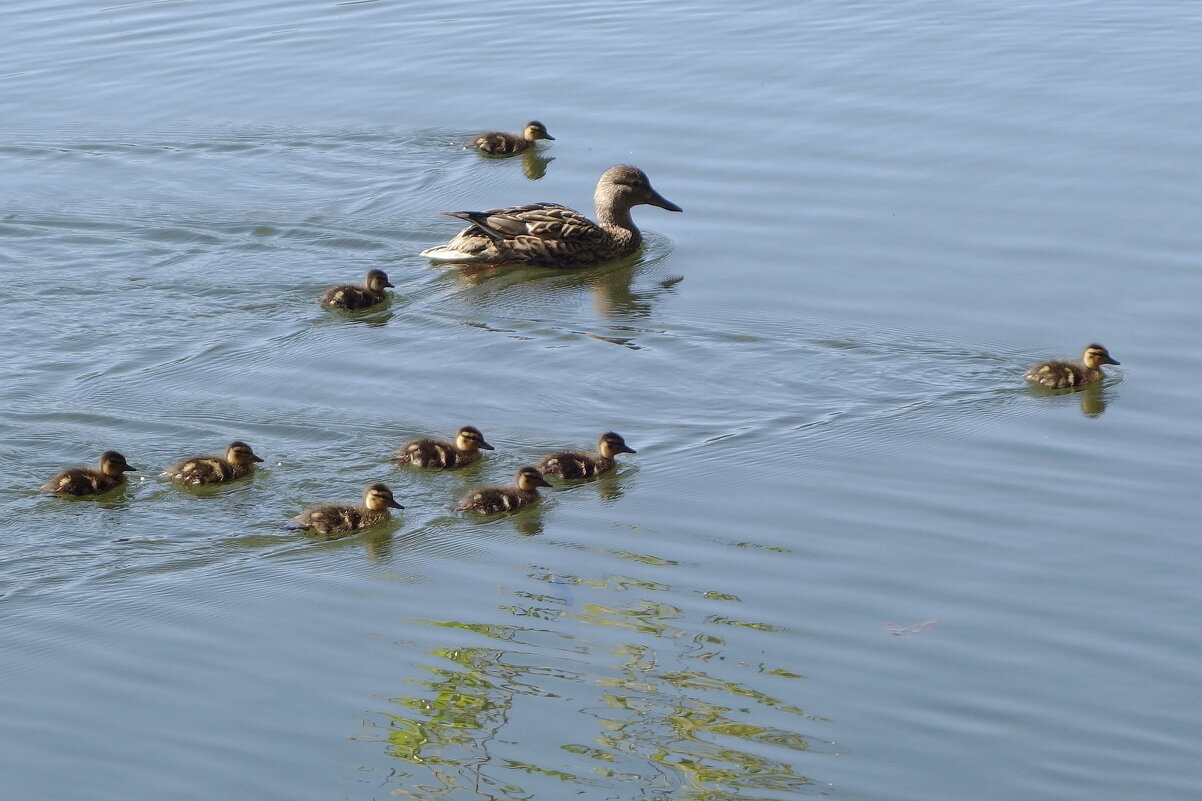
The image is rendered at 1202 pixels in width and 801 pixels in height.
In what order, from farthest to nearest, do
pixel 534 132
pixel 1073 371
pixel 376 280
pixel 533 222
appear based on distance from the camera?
1. pixel 534 132
2. pixel 533 222
3. pixel 376 280
4. pixel 1073 371

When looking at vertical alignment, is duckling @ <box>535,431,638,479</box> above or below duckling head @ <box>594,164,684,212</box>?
below

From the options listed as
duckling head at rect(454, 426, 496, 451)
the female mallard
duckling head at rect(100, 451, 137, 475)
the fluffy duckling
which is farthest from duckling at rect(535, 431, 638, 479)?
the female mallard

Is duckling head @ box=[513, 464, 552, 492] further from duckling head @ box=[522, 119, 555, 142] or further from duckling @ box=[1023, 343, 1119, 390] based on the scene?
duckling head @ box=[522, 119, 555, 142]

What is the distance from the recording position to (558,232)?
9641 mm

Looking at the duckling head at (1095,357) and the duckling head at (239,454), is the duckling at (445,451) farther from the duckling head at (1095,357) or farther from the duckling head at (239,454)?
the duckling head at (1095,357)

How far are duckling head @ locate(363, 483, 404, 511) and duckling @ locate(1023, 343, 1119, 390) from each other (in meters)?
2.82

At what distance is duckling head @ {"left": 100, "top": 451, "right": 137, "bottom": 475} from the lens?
264 inches

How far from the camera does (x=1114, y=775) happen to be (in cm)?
477

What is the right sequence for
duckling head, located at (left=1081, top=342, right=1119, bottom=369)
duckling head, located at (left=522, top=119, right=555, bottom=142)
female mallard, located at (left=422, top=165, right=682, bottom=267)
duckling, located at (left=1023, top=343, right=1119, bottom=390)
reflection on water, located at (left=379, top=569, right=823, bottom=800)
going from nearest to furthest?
1. reflection on water, located at (left=379, top=569, right=823, bottom=800)
2. duckling, located at (left=1023, top=343, right=1119, bottom=390)
3. duckling head, located at (left=1081, top=342, right=1119, bottom=369)
4. female mallard, located at (left=422, top=165, right=682, bottom=267)
5. duckling head, located at (left=522, top=119, right=555, bottom=142)

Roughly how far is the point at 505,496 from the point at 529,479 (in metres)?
0.13

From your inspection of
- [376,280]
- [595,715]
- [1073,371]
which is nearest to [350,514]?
[595,715]

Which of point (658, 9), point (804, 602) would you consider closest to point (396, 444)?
point (804, 602)

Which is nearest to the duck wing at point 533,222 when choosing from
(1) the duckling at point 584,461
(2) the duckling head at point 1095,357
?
(1) the duckling at point 584,461

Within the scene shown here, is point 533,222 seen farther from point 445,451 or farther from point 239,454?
point 239,454
